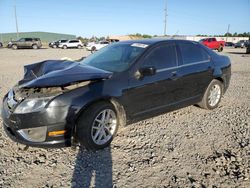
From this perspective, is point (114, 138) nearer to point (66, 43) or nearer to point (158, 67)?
point (158, 67)

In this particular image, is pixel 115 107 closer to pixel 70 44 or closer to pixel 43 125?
pixel 43 125

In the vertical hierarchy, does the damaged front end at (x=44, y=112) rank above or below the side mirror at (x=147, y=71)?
below

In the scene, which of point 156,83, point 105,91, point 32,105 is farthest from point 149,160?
point 32,105

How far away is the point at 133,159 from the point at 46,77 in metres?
1.67

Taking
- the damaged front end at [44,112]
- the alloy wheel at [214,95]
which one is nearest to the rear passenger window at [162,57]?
the damaged front end at [44,112]

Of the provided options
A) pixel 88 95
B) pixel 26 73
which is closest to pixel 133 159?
pixel 88 95

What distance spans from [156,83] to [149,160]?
135 centimetres

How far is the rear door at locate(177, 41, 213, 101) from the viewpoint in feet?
15.0

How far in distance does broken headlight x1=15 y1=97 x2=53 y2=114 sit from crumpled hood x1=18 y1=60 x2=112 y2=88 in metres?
0.18

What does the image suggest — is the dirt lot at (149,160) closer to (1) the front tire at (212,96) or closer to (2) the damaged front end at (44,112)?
(2) the damaged front end at (44,112)

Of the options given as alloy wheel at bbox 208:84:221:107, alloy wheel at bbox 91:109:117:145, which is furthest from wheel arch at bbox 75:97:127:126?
alloy wheel at bbox 208:84:221:107

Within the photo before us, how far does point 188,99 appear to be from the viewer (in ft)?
15.7

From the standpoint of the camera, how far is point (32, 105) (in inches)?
122

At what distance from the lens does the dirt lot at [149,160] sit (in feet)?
9.20
